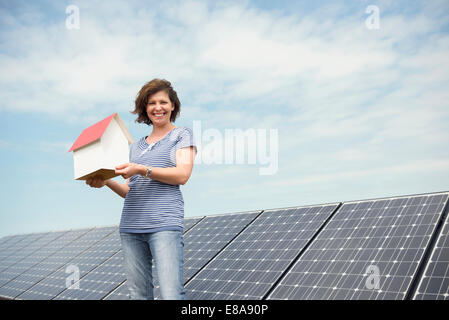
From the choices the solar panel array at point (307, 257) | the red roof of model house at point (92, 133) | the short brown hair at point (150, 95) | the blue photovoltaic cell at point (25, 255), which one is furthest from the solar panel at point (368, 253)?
the blue photovoltaic cell at point (25, 255)

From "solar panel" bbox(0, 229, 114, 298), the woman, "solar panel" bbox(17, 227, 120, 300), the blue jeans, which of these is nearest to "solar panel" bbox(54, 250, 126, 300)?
"solar panel" bbox(17, 227, 120, 300)

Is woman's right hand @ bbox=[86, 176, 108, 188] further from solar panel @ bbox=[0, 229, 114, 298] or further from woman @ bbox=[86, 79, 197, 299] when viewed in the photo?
solar panel @ bbox=[0, 229, 114, 298]

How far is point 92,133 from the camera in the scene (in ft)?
12.9

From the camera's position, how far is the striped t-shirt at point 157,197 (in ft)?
11.7

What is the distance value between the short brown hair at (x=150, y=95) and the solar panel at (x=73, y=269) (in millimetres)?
4579

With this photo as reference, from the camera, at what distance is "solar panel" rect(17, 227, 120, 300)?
7501 millimetres

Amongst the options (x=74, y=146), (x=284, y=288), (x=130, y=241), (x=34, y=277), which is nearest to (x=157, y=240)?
(x=130, y=241)

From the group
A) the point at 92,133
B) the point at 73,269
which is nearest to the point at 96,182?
the point at 92,133

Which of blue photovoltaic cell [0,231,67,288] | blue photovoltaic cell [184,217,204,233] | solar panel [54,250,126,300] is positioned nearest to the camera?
solar panel [54,250,126,300]

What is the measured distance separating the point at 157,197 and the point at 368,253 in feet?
8.94

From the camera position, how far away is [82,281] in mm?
7250

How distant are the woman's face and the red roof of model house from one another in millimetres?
375

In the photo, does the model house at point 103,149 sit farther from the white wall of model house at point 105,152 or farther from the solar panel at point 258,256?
the solar panel at point 258,256

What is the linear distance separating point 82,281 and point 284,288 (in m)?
3.82
